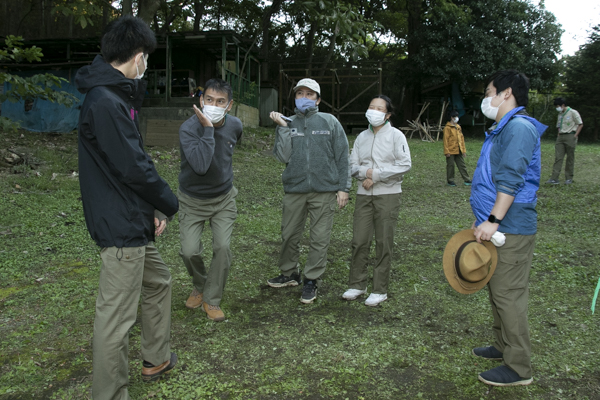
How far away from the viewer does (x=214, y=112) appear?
3.79 metres

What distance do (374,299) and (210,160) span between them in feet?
6.36

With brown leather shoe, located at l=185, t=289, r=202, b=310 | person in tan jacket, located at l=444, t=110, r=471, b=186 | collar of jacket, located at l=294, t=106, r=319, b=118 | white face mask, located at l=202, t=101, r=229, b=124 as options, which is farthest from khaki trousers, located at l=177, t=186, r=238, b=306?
person in tan jacket, located at l=444, t=110, r=471, b=186

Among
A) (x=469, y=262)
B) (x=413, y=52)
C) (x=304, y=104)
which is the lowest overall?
(x=469, y=262)

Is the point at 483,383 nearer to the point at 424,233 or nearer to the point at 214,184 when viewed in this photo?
the point at 214,184

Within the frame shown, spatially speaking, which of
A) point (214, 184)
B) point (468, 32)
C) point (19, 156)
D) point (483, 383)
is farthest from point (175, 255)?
point (468, 32)

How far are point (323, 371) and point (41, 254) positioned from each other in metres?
4.08

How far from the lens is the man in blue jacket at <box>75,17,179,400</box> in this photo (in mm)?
2363

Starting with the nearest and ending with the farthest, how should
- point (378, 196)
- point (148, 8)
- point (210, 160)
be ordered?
point (210, 160) < point (378, 196) < point (148, 8)

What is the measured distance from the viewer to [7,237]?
6.16 meters

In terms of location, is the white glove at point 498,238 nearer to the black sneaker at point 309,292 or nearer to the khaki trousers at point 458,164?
the black sneaker at point 309,292

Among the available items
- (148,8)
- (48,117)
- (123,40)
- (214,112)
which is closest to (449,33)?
(148,8)

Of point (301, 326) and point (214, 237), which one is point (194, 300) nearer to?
point (214, 237)

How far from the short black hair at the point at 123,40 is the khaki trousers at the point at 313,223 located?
2.28 m

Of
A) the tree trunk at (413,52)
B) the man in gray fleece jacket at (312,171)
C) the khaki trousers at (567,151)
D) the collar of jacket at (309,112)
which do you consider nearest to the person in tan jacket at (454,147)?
the khaki trousers at (567,151)
